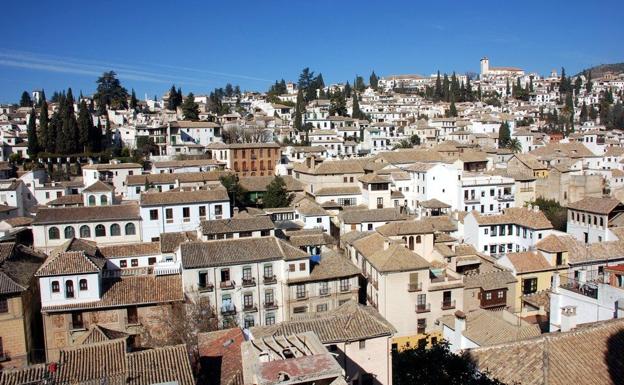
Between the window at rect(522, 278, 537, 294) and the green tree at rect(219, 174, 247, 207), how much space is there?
25515 mm

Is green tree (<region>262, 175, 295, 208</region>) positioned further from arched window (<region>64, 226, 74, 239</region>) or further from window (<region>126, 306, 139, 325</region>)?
window (<region>126, 306, 139, 325</region>)

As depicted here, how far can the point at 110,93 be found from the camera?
309 ft

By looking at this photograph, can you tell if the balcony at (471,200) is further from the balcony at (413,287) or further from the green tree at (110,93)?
the green tree at (110,93)

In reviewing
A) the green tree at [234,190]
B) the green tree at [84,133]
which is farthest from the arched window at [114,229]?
the green tree at [84,133]

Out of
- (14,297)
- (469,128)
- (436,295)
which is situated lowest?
(436,295)

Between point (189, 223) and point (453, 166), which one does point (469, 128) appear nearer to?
→ point (453, 166)

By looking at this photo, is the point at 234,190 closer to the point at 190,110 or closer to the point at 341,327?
the point at 341,327

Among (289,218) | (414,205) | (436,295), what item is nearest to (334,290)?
(436,295)

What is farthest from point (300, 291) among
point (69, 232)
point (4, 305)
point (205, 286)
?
point (69, 232)

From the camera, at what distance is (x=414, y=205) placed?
51.4 meters

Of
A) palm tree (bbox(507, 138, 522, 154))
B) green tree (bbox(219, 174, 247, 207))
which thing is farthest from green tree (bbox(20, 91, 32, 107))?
palm tree (bbox(507, 138, 522, 154))

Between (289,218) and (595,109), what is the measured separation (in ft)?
327

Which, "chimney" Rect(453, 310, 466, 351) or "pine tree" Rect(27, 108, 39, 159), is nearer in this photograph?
"chimney" Rect(453, 310, 466, 351)

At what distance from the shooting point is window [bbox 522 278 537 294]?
33625 millimetres
